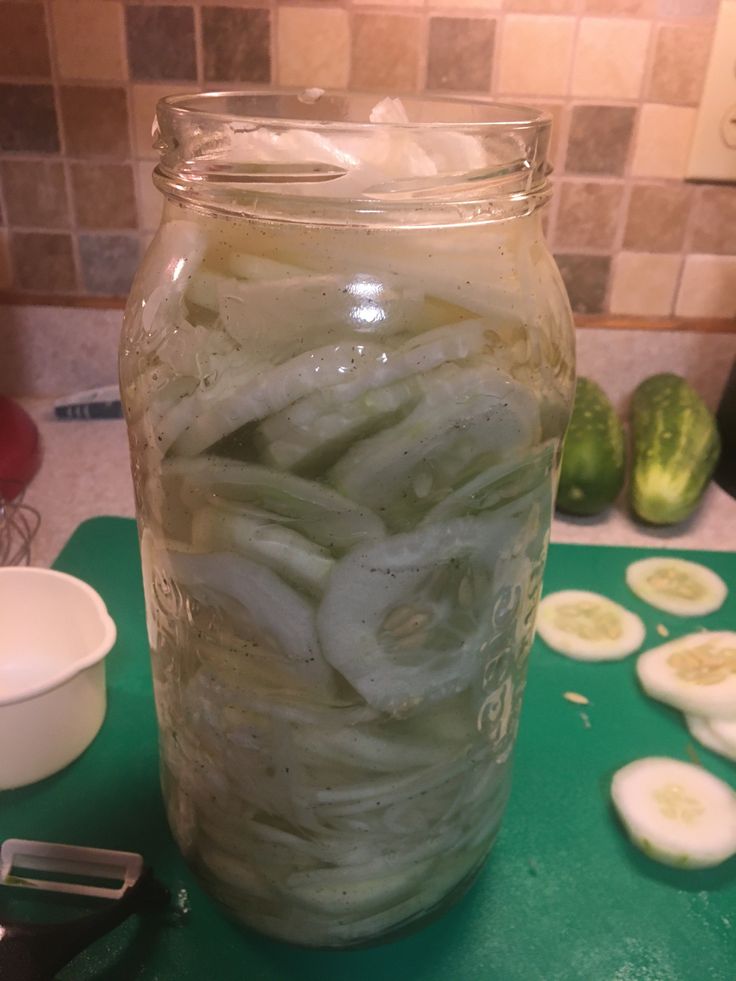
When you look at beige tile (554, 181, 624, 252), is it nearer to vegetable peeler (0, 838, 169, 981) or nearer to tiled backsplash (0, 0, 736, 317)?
tiled backsplash (0, 0, 736, 317)

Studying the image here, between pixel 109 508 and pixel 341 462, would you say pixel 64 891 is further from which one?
pixel 109 508

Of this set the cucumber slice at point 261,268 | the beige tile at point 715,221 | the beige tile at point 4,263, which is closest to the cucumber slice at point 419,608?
the cucumber slice at point 261,268

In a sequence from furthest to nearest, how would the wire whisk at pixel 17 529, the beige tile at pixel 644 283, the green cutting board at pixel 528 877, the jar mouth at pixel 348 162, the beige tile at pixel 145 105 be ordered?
the beige tile at pixel 644 283 < the beige tile at pixel 145 105 < the wire whisk at pixel 17 529 < the green cutting board at pixel 528 877 < the jar mouth at pixel 348 162

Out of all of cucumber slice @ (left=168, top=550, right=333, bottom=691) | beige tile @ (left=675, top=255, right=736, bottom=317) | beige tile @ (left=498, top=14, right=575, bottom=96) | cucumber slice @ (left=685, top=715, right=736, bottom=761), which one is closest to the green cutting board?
cucumber slice @ (left=685, top=715, right=736, bottom=761)

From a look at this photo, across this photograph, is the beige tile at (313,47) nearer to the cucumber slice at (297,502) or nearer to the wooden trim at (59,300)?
the wooden trim at (59,300)

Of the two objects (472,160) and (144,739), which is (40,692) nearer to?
(144,739)

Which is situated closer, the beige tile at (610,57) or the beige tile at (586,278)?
the beige tile at (610,57)
